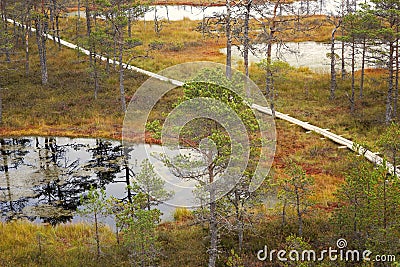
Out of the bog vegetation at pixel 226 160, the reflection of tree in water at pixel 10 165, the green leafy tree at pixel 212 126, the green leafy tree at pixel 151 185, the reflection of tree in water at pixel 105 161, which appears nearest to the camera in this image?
the green leafy tree at pixel 212 126

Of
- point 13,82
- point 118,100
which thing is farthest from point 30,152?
point 13,82

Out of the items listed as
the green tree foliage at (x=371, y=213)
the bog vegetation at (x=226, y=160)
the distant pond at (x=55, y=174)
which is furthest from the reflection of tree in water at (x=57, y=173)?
the green tree foliage at (x=371, y=213)

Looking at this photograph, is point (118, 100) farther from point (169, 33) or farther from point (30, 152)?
point (169, 33)

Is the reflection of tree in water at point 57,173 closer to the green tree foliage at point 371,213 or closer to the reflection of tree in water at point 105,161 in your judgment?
the reflection of tree in water at point 105,161

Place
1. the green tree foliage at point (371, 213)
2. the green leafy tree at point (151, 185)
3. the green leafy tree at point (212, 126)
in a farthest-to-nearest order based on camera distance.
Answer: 1. the green leafy tree at point (151, 185)
2. the green leafy tree at point (212, 126)
3. the green tree foliage at point (371, 213)

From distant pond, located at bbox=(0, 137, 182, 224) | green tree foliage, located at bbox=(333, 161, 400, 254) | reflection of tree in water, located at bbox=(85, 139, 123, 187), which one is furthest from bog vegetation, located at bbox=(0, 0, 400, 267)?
reflection of tree in water, located at bbox=(85, 139, 123, 187)

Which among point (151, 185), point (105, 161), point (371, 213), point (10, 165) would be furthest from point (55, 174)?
point (371, 213)

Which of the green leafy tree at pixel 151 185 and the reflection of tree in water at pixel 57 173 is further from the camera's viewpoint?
the reflection of tree in water at pixel 57 173

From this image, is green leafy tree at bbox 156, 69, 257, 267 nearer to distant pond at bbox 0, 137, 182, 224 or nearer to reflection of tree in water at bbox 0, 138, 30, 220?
distant pond at bbox 0, 137, 182, 224

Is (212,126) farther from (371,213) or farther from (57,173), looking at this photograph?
(57,173)
